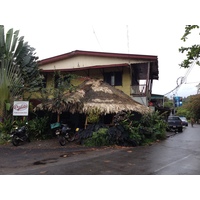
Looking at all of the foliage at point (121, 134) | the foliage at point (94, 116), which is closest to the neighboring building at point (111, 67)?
the foliage at point (121, 134)

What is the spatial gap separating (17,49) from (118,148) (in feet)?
30.3

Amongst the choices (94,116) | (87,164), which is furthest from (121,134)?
(87,164)

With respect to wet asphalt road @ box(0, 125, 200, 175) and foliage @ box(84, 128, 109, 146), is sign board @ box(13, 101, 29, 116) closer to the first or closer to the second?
wet asphalt road @ box(0, 125, 200, 175)

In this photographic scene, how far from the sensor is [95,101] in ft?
40.3

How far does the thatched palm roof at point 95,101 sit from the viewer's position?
1173cm

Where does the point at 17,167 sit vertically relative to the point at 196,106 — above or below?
below

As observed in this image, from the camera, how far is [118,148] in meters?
10.3

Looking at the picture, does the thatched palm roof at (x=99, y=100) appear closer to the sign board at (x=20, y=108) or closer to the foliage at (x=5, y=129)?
the sign board at (x=20, y=108)

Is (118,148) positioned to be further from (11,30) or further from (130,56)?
(11,30)

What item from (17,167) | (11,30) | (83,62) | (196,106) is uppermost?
(11,30)

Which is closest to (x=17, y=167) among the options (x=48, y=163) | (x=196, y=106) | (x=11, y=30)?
(x=48, y=163)

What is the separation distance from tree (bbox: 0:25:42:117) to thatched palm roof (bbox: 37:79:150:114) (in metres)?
2.12

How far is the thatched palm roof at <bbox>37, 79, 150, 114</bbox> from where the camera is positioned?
11734 mm

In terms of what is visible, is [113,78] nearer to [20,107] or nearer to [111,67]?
[111,67]
